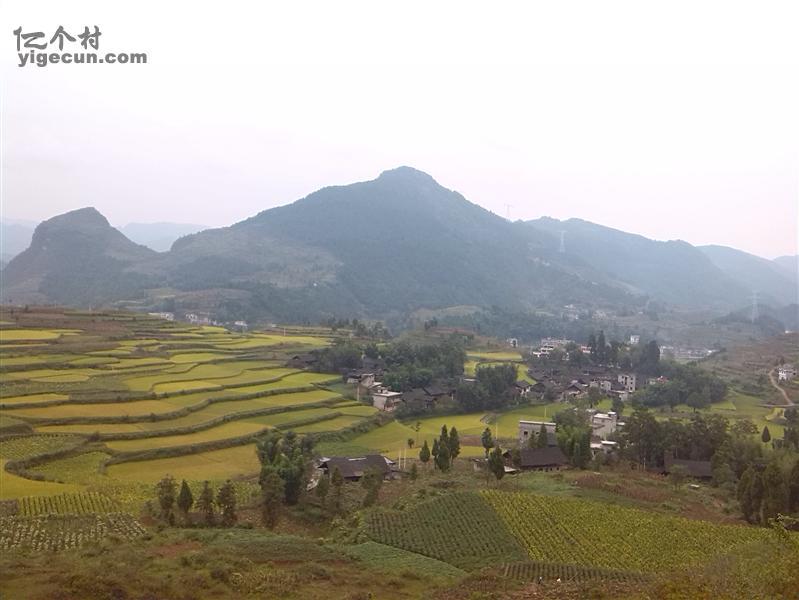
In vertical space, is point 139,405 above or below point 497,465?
above

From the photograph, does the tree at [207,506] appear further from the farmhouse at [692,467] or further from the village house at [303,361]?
the village house at [303,361]

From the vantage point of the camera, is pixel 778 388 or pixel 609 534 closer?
pixel 609 534

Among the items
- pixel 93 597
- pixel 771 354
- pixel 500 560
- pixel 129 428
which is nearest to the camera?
pixel 93 597

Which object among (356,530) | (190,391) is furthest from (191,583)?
(190,391)

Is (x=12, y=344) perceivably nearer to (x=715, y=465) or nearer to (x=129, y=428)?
(x=129, y=428)

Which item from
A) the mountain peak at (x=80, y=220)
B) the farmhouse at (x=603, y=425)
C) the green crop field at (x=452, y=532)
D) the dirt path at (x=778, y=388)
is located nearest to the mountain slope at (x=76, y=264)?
the mountain peak at (x=80, y=220)

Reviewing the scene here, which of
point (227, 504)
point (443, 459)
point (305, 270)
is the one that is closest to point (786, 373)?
point (443, 459)

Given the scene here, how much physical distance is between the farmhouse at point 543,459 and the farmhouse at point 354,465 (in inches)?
269

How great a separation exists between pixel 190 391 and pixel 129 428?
7.23 meters

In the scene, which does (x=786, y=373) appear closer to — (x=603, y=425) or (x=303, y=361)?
(x=603, y=425)

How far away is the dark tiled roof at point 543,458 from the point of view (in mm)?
32531

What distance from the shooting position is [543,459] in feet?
108

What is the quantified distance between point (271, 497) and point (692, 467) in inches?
836

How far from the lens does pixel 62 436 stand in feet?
93.6
